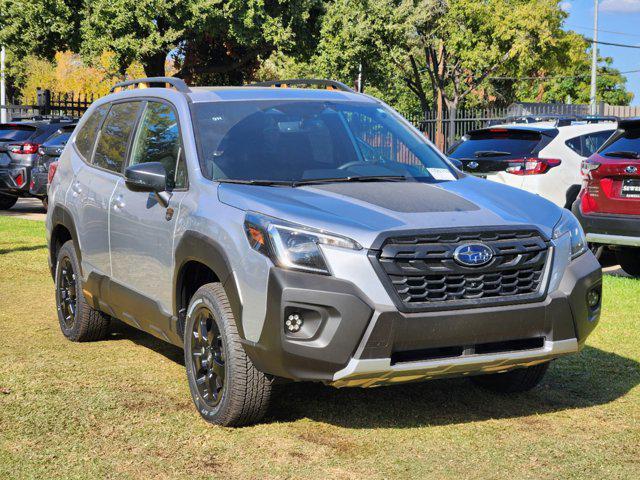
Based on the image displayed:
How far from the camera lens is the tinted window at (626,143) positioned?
991cm

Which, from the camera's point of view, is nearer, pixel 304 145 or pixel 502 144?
pixel 304 145

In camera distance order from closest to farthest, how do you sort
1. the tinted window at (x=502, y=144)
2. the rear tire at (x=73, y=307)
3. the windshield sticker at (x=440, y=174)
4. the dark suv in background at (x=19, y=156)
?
the windshield sticker at (x=440, y=174), the rear tire at (x=73, y=307), the tinted window at (x=502, y=144), the dark suv in background at (x=19, y=156)

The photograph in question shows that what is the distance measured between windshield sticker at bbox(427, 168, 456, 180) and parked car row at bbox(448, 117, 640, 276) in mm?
4530

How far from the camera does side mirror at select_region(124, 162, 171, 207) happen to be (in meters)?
5.51

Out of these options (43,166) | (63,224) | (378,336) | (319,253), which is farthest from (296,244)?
(43,166)

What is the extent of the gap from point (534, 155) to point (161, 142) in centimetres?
743

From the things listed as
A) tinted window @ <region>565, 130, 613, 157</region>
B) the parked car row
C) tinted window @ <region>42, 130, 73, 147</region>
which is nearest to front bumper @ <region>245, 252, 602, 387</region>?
the parked car row

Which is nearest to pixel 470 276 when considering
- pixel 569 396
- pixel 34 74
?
pixel 569 396

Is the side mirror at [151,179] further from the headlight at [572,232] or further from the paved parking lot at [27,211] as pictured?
the paved parking lot at [27,211]

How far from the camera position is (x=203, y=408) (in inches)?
206

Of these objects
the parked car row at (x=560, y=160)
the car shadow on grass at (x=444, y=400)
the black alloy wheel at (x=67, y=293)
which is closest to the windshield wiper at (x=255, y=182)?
the car shadow on grass at (x=444, y=400)

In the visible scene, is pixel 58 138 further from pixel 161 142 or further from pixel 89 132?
pixel 161 142

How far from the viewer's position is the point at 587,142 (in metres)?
13.0

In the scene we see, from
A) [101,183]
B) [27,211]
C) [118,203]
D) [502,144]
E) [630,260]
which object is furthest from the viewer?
[27,211]
